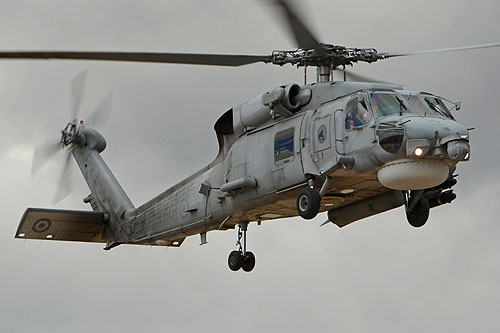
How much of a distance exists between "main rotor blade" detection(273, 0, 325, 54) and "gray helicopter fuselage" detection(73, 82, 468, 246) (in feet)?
3.77

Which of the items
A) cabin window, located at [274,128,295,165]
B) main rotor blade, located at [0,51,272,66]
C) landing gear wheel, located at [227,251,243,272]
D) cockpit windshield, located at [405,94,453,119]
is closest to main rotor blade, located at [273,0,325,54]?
main rotor blade, located at [0,51,272,66]

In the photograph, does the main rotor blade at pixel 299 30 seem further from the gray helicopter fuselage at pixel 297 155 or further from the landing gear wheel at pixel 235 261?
the landing gear wheel at pixel 235 261

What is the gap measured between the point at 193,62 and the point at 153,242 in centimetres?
696

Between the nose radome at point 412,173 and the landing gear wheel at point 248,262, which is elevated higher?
the landing gear wheel at point 248,262

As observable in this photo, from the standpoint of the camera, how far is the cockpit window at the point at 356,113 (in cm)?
1794

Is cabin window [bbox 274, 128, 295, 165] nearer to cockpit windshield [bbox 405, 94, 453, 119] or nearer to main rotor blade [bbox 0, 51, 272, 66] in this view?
main rotor blade [bbox 0, 51, 272, 66]

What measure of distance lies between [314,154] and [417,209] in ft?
8.83

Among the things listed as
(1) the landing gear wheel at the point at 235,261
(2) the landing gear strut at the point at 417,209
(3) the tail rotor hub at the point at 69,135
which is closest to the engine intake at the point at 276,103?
(2) the landing gear strut at the point at 417,209

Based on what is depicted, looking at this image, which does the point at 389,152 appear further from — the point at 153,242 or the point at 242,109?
the point at 153,242

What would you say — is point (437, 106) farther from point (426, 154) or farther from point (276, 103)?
point (276, 103)

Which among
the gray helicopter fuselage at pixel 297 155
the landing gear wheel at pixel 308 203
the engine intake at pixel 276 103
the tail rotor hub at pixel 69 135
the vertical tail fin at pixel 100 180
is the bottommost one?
the landing gear wheel at pixel 308 203

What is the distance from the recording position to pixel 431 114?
59.7ft

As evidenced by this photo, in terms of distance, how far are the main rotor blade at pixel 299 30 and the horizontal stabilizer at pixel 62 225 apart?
30.0 feet

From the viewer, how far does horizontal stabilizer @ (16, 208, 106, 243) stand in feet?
80.2
